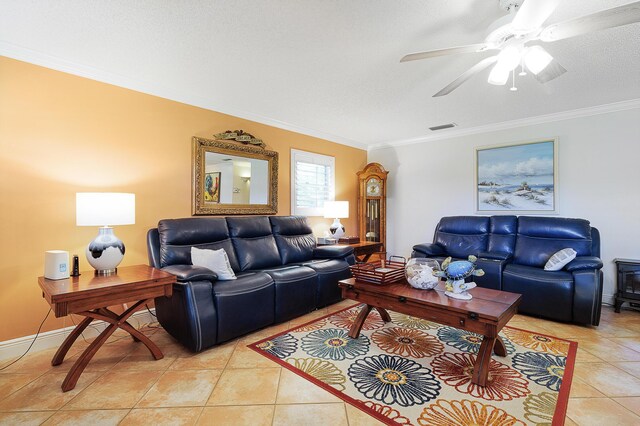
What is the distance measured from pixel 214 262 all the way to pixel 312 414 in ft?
5.03

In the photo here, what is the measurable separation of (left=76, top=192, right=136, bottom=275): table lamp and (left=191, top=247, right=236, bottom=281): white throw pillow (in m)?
0.60

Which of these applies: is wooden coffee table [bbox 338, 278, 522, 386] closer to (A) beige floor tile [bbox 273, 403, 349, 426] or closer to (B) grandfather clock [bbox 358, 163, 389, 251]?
(A) beige floor tile [bbox 273, 403, 349, 426]

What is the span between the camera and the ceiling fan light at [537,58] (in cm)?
185

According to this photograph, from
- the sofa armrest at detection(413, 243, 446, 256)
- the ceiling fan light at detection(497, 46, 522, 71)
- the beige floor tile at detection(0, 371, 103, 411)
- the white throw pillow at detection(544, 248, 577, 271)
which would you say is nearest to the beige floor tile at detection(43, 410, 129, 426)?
the beige floor tile at detection(0, 371, 103, 411)

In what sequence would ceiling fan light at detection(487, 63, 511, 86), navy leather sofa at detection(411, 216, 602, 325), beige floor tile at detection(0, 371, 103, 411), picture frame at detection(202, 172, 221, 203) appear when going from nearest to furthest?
beige floor tile at detection(0, 371, 103, 411), ceiling fan light at detection(487, 63, 511, 86), navy leather sofa at detection(411, 216, 602, 325), picture frame at detection(202, 172, 221, 203)

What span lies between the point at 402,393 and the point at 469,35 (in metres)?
2.41

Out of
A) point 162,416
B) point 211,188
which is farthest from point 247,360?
point 211,188

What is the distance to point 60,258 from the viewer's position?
7.14 feet

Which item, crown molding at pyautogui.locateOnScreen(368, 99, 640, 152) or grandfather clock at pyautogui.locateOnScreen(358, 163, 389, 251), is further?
grandfather clock at pyautogui.locateOnScreen(358, 163, 389, 251)

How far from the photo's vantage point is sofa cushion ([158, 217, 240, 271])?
9.34 feet

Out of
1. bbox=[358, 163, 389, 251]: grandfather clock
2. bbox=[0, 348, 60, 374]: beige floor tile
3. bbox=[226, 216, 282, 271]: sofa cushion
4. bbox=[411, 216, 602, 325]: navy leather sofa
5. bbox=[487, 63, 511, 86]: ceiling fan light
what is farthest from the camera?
bbox=[358, 163, 389, 251]: grandfather clock

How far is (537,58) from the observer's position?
191cm

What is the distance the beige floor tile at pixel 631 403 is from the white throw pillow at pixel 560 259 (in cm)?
160

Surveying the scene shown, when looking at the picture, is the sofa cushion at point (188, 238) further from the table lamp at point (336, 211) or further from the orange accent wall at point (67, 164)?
the table lamp at point (336, 211)
